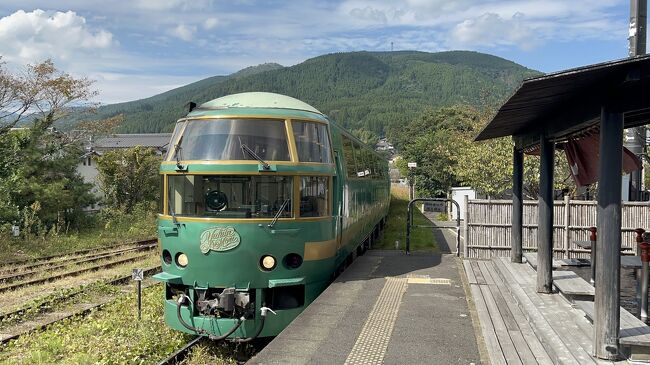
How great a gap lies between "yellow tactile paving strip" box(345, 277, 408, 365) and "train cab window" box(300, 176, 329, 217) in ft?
4.92

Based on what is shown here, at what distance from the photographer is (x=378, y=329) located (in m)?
6.24

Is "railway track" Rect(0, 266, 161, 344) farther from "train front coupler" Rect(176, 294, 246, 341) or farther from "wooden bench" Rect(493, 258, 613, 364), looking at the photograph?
"wooden bench" Rect(493, 258, 613, 364)

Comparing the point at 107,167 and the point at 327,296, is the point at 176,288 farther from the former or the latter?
the point at 107,167

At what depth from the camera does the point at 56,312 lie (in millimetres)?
10047

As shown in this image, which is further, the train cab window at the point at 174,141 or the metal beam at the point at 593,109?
the train cab window at the point at 174,141

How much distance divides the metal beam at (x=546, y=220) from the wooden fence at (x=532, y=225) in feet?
14.8

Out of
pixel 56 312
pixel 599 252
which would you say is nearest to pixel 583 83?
pixel 599 252

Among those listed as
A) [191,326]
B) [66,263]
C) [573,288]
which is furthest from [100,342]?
[66,263]

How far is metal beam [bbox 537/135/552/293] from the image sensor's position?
285 inches

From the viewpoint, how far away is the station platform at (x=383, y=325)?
538 centimetres

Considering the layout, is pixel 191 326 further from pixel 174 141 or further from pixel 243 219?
pixel 174 141

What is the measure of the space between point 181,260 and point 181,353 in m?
1.20

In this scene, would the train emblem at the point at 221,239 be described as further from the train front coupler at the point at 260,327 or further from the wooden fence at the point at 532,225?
the wooden fence at the point at 532,225

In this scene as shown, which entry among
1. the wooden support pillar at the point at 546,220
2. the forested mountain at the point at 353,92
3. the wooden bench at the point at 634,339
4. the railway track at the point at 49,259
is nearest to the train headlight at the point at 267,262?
the wooden support pillar at the point at 546,220
